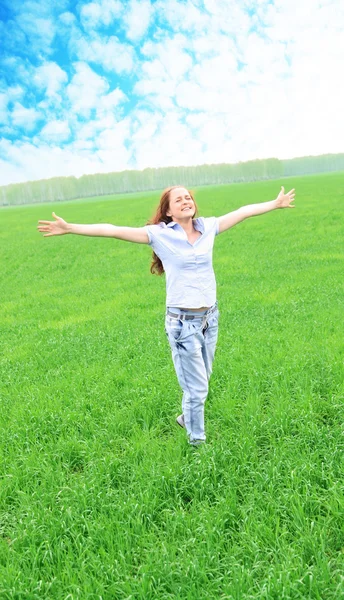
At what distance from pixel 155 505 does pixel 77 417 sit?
84.9 inches

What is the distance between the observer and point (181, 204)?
4637mm

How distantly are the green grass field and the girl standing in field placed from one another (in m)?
0.82

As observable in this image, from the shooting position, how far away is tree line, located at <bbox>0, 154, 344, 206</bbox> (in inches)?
6727

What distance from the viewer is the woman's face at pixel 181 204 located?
15.1ft

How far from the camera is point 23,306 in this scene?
14.3m

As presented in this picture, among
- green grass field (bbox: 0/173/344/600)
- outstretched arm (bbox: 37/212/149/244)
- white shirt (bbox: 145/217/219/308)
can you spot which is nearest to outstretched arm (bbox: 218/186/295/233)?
white shirt (bbox: 145/217/219/308)

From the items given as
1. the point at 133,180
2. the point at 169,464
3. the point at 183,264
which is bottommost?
the point at 169,464

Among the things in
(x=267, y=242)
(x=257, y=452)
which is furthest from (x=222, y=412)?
(x=267, y=242)

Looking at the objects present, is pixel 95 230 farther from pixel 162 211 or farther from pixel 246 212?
pixel 246 212

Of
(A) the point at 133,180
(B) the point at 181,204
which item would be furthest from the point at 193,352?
(A) the point at 133,180

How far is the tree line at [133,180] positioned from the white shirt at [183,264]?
565 feet

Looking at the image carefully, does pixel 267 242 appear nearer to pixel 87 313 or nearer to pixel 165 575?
pixel 87 313

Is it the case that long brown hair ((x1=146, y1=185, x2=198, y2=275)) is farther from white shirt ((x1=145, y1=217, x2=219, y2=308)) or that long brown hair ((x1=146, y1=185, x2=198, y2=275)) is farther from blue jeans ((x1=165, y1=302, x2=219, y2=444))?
blue jeans ((x1=165, y1=302, x2=219, y2=444))

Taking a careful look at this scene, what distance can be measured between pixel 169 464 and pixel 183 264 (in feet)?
6.48
